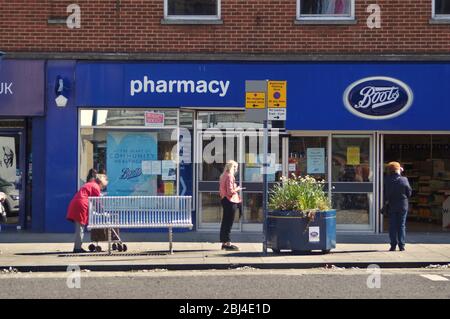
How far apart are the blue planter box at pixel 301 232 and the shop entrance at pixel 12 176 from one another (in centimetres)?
645

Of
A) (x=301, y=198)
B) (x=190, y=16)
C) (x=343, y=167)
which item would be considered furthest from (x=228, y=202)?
(x=190, y=16)

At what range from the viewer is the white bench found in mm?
12625

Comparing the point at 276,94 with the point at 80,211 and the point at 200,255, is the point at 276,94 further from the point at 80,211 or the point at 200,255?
the point at 80,211

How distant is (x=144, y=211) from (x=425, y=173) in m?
7.19

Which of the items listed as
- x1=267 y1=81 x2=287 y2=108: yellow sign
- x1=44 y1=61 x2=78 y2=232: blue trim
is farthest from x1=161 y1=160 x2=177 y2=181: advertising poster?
x1=267 y1=81 x2=287 y2=108: yellow sign

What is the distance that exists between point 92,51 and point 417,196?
8.21 metres

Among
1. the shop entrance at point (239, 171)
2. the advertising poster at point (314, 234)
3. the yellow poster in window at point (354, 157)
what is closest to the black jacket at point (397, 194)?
the advertising poster at point (314, 234)

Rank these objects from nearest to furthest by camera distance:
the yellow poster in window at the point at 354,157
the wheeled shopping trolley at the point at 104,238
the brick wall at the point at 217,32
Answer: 1. the wheeled shopping trolley at the point at 104,238
2. the brick wall at the point at 217,32
3. the yellow poster in window at the point at 354,157

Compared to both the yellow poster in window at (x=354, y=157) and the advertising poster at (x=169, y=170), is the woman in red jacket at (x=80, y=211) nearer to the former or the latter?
the advertising poster at (x=169, y=170)

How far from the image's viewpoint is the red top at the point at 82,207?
12.6m

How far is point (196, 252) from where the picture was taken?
41.6ft

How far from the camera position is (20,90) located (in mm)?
15305

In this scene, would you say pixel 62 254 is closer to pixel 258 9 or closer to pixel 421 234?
pixel 258 9

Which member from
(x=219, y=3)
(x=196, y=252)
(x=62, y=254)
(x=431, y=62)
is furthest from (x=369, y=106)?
(x=62, y=254)
